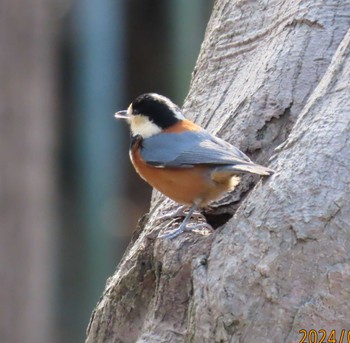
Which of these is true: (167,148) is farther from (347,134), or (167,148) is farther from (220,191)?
(347,134)

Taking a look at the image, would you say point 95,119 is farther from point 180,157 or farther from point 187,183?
point 187,183

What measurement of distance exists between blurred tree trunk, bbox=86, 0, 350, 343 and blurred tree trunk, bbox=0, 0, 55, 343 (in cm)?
323

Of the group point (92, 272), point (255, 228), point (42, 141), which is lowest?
point (92, 272)

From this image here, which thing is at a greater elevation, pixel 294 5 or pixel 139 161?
pixel 294 5

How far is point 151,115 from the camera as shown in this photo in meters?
6.02

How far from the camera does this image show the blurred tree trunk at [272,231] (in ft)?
15.6

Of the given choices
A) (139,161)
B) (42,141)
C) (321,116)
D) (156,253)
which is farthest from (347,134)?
(42,141)

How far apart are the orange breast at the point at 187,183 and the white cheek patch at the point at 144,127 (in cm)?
20

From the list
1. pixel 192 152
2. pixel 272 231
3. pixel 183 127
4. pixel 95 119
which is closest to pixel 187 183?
pixel 192 152

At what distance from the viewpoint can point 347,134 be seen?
490 centimetres

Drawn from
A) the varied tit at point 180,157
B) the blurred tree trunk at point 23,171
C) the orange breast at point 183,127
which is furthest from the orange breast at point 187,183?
the blurred tree trunk at point 23,171

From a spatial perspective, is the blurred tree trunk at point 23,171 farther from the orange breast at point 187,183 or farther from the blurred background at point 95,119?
the orange breast at point 187,183

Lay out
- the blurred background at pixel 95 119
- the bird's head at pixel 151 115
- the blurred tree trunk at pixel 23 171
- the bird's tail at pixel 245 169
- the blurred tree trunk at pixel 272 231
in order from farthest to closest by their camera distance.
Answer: the blurred background at pixel 95 119
the blurred tree trunk at pixel 23 171
the bird's head at pixel 151 115
the bird's tail at pixel 245 169
the blurred tree trunk at pixel 272 231

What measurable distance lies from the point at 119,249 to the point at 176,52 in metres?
1.41
